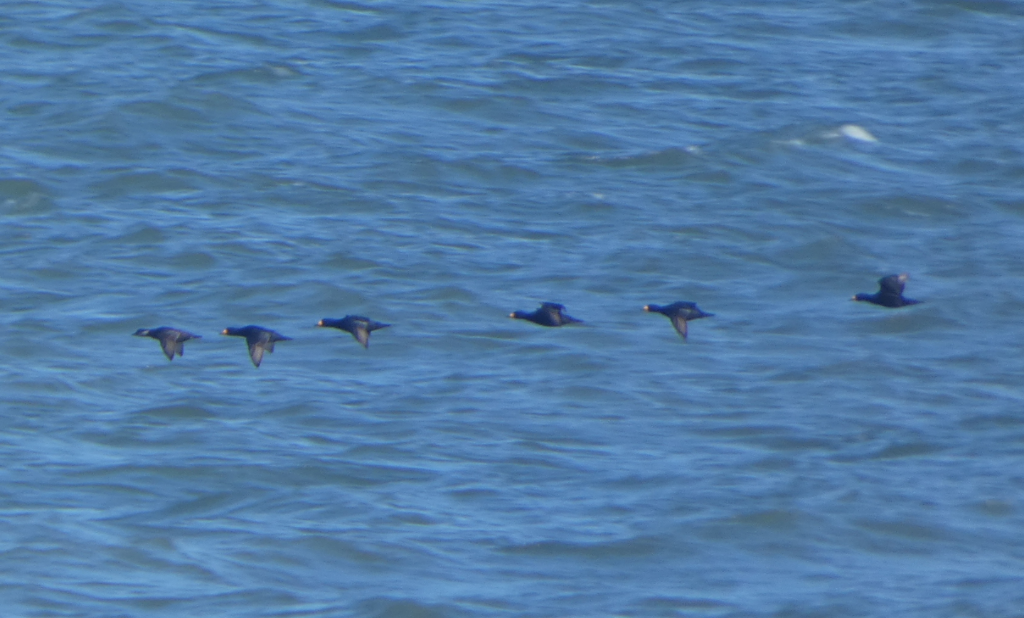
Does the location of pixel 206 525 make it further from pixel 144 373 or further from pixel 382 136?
pixel 382 136

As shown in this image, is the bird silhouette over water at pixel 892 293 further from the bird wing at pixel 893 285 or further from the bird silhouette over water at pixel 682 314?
the bird silhouette over water at pixel 682 314

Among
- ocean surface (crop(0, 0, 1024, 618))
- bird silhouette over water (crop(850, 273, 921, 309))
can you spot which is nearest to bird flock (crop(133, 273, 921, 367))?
bird silhouette over water (crop(850, 273, 921, 309))

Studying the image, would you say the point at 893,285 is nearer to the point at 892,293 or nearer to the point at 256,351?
the point at 892,293

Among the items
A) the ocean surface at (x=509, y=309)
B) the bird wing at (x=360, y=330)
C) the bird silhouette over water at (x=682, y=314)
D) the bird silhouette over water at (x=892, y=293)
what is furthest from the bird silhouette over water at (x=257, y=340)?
the bird silhouette over water at (x=892, y=293)

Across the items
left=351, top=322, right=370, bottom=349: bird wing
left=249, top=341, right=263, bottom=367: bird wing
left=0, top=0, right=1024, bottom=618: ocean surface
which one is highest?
left=351, top=322, right=370, bottom=349: bird wing

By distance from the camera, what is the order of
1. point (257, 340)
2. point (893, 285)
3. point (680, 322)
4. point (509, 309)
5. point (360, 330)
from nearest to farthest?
point (257, 340) → point (360, 330) → point (680, 322) → point (893, 285) → point (509, 309)

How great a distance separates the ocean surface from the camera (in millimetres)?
16672

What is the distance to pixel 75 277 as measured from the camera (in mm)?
23047

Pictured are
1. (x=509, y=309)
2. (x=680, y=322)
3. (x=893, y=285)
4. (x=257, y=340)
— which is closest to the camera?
(x=257, y=340)

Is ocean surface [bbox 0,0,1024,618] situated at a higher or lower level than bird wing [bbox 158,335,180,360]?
lower

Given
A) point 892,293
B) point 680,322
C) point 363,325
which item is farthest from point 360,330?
point 892,293

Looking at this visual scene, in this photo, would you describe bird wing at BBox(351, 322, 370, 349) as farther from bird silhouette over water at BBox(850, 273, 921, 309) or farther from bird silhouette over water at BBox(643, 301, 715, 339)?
bird silhouette over water at BBox(850, 273, 921, 309)

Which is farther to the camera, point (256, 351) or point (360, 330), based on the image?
point (360, 330)

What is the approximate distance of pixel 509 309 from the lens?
22.5m
